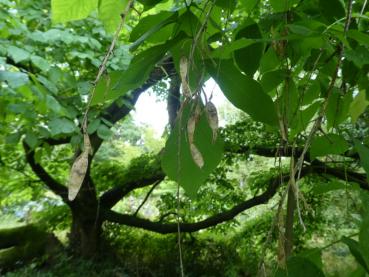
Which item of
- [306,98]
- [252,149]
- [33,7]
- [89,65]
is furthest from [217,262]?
[306,98]

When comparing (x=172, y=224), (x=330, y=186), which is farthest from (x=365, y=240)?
(x=172, y=224)

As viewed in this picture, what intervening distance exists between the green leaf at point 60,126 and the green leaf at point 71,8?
4.58ft

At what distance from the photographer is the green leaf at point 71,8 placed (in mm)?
422

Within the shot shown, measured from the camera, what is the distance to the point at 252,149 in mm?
3068

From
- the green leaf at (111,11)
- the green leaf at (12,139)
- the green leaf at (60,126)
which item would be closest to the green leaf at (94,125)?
the green leaf at (60,126)

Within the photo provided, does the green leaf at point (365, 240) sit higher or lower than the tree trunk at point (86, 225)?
lower

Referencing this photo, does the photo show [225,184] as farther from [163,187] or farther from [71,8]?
[71,8]

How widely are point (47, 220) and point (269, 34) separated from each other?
4652 mm

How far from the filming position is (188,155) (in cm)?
38

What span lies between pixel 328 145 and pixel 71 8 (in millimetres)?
317

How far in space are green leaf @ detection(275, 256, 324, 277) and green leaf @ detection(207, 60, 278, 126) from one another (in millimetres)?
136

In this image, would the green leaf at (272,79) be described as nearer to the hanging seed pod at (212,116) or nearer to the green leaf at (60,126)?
the hanging seed pod at (212,116)

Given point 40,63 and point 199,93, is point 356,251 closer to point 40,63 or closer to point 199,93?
point 199,93

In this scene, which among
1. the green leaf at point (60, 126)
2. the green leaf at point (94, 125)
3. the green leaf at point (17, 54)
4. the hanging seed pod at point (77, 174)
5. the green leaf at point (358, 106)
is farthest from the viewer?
the green leaf at point (94, 125)
